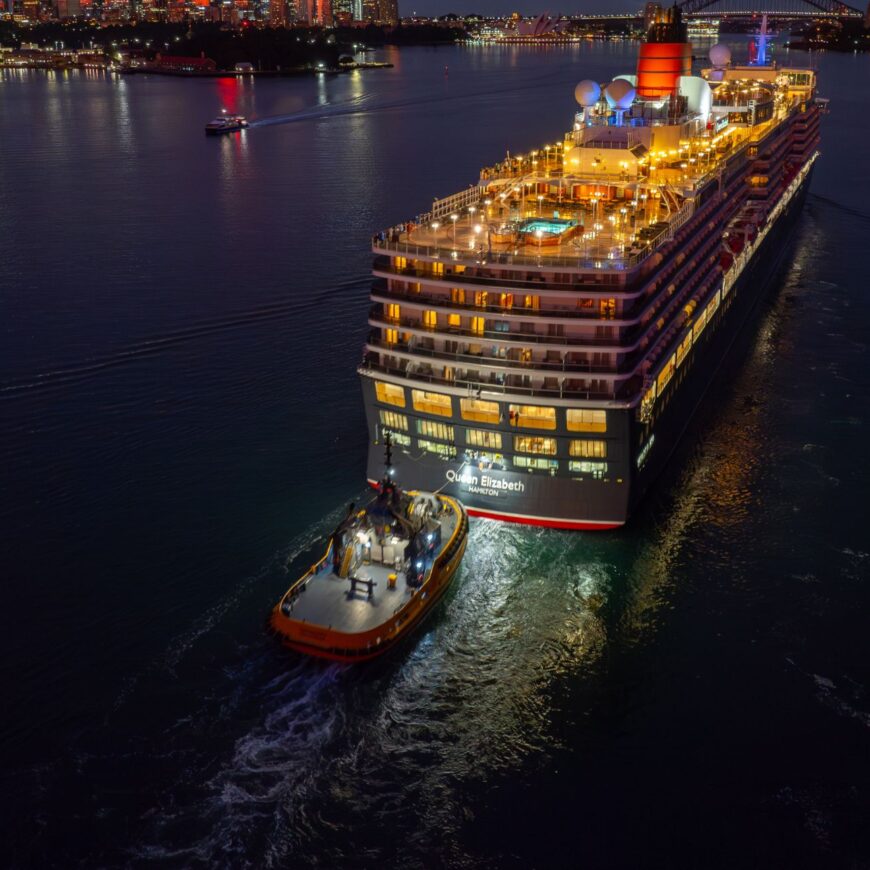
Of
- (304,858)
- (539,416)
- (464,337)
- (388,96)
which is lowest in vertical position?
(304,858)

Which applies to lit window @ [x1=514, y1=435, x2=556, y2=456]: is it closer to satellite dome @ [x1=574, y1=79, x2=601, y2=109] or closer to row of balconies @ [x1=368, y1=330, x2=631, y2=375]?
row of balconies @ [x1=368, y1=330, x2=631, y2=375]

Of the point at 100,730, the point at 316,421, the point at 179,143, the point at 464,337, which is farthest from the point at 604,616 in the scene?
the point at 179,143

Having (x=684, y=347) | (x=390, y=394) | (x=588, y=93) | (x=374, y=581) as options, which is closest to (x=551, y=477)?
(x=390, y=394)

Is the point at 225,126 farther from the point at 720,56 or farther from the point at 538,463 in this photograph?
the point at 538,463

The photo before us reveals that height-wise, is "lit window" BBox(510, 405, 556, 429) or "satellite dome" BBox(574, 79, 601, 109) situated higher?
"satellite dome" BBox(574, 79, 601, 109)

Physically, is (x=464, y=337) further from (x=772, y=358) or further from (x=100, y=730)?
(x=772, y=358)

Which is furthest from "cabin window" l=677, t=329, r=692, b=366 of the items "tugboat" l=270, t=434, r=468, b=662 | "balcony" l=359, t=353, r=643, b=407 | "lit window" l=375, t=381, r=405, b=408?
"tugboat" l=270, t=434, r=468, b=662
